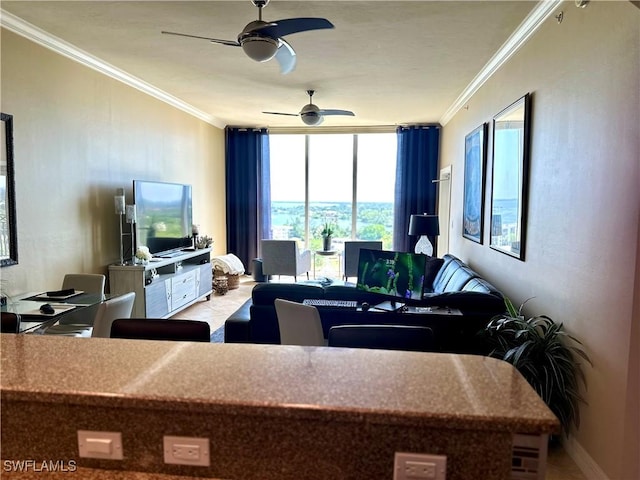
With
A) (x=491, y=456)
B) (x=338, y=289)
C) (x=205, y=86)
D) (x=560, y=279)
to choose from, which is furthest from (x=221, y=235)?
(x=491, y=456)

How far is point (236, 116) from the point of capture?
6809mm

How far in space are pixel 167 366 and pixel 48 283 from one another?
10.7ft

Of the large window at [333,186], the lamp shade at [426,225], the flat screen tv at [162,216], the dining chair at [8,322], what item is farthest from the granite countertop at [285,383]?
the large window at [333,186]

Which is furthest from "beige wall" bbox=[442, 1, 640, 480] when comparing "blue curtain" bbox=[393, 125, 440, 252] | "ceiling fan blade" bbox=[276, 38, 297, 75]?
"blue curtain" bbox=[393, 125, 440, 252]

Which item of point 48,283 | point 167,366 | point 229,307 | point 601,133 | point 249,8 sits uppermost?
point 249,8

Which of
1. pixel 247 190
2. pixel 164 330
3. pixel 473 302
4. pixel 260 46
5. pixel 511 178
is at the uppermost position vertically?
pixel 260 46

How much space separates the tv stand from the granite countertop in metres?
3.22

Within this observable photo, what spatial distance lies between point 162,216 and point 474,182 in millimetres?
3699

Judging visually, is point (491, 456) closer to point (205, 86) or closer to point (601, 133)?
point (601, 133)

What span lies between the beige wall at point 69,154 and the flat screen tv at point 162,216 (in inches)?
9.3

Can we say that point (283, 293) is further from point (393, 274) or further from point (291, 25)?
point (291, 25)

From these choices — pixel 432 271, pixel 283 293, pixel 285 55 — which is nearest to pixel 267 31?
pixel 285 55

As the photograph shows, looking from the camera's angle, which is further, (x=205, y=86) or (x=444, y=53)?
(x=205, y=86)

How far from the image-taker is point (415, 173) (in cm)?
728
